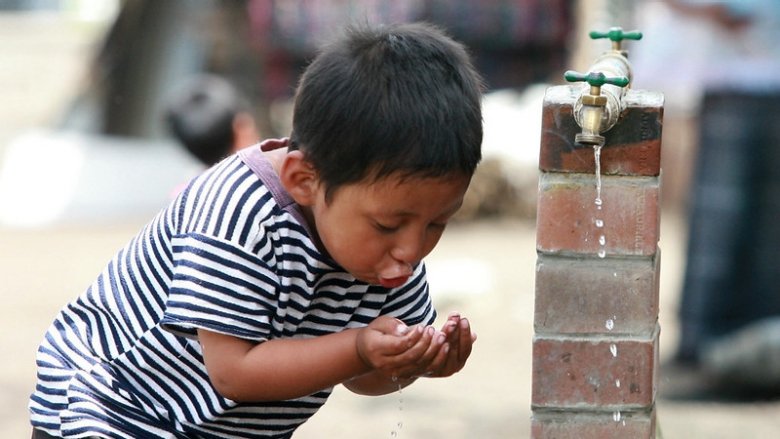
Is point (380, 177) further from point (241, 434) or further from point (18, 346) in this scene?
point (18, 346)

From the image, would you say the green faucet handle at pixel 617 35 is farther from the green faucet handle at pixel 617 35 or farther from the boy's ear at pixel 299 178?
the boy's ear at pixel 299 178

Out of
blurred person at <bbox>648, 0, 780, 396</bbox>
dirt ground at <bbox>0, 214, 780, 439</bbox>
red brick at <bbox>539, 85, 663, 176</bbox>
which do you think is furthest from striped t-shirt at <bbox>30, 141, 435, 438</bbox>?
blurred person at <bbox>648, 0, 780, 396</bbox>

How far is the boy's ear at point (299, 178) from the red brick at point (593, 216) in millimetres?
406

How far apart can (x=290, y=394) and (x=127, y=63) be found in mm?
9314

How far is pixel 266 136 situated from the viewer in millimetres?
10086

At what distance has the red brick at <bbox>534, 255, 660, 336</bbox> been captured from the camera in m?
2.20

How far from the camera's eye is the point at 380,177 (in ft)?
6.22

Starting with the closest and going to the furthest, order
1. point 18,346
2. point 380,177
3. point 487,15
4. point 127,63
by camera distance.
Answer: point 380,177
point 18,346
point 487,15
point 127,63

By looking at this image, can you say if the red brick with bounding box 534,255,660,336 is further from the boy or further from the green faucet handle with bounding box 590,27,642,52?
the green faucet handle with bounding box 590,27,642,52

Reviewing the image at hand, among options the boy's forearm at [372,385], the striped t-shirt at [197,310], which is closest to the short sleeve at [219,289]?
the striped t-shirt at [197,310]

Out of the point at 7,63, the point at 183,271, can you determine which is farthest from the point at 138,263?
the point at 7,63

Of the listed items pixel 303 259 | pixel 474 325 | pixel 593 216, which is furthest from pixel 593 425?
pixel 474 325

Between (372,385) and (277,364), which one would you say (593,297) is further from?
(277,364)

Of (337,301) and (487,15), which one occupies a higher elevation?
(487,15)
